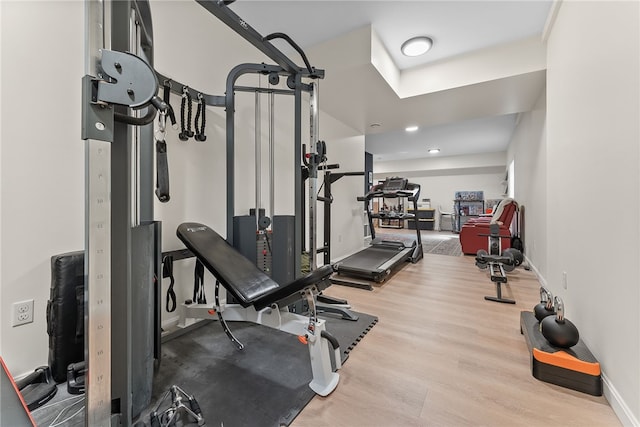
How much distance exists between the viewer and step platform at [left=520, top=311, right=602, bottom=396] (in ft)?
4.25

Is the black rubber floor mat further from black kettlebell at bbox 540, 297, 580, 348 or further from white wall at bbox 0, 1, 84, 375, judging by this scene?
black kettlebell at bbox 540, 297, 580, 348

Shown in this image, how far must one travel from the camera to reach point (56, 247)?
4.54 ft

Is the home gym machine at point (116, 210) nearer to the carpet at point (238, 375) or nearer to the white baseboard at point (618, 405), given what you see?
the carpet at point (238, 375)

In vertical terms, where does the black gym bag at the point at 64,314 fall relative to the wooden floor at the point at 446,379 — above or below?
above

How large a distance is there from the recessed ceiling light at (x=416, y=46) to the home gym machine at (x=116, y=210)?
2.20 meters

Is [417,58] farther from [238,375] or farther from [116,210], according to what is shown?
[238,375]

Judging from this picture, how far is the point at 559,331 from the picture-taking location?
1406 millimetres

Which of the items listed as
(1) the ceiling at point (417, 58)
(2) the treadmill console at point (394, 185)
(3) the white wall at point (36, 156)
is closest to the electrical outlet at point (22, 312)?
(3) the white wall at point (36, 156)

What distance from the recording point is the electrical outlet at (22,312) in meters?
1.26

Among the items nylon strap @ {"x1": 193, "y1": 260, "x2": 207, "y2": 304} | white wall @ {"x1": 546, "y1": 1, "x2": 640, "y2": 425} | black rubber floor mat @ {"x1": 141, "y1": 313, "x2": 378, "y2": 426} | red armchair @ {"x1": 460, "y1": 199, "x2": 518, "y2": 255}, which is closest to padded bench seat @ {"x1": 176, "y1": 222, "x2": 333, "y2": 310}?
nylon strap @ {"x1": 193, "y1": 260, "x2": 207, "y2": 304}

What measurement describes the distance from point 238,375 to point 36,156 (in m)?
1.61

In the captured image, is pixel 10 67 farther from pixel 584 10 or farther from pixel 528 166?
pixel 528 166

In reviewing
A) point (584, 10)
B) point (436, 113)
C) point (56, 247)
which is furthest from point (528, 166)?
point (56, 247)

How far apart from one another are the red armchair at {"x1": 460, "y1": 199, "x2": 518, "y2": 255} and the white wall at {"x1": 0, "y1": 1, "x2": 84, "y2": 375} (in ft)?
17.5
